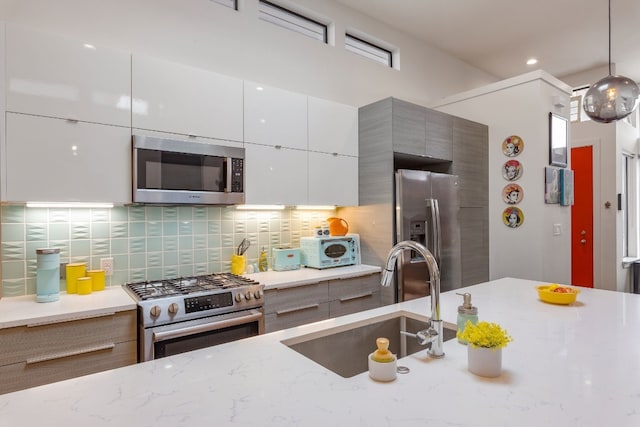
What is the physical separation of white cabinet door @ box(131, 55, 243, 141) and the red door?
5.02 metres

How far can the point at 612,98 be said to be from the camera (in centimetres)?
222

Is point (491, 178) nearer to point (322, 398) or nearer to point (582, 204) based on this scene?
point (582, 204)

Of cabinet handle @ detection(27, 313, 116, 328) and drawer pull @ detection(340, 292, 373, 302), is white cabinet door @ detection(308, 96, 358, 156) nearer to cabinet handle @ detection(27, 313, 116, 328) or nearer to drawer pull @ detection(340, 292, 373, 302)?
drawer pull @ detection(340, 292, 373, 302)

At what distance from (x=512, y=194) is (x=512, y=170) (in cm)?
25

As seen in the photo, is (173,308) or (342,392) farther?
(173,308)

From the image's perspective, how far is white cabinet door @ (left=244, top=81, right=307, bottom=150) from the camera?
2.62 meters

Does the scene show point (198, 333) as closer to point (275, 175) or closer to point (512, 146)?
point (275, 175)

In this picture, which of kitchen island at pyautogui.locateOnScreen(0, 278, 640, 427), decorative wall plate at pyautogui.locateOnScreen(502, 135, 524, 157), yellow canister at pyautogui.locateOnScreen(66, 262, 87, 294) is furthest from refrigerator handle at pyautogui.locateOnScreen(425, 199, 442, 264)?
yellow canister at pyautogui.locateOnScreen(66, 262, 87, 294)

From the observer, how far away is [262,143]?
268 cm

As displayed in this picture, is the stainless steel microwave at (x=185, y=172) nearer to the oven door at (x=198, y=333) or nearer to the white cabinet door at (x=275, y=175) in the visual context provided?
the white cabinet door at (x=275, y=175)

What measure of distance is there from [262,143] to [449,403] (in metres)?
2.16

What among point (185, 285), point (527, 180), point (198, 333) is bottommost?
point (198, 333)

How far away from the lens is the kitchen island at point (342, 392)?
84cm

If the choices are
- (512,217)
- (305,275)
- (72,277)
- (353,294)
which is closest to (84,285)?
(72,277)
